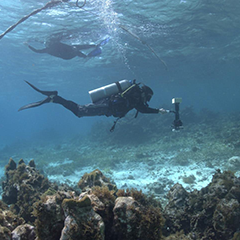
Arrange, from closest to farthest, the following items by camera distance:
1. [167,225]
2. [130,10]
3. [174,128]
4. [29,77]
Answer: [167,225], [174,128], [130,10], [29,77]

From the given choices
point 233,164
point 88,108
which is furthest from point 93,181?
point 233,164

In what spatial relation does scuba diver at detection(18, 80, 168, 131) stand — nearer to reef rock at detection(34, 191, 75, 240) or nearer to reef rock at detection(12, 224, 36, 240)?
reef rock at detection(34, 191, 75, 240)

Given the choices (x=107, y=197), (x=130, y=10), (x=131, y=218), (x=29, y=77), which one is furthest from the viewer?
(x=29, y=77)

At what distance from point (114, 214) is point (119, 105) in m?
4.85

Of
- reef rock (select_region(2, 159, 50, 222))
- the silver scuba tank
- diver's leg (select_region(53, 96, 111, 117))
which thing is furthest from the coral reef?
the silver scuba tank

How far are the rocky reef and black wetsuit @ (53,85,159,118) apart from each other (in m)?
2.79

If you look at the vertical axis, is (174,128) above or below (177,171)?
above

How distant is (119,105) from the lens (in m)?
7.10

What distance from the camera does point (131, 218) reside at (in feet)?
8.62

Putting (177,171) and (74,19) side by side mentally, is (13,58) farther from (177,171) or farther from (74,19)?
(177,171)

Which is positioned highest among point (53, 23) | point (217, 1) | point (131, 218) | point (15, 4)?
point (217, 1)

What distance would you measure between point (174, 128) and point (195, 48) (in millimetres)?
23029

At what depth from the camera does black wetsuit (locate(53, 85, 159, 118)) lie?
688 cm

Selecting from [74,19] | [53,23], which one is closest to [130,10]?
[74,19]
